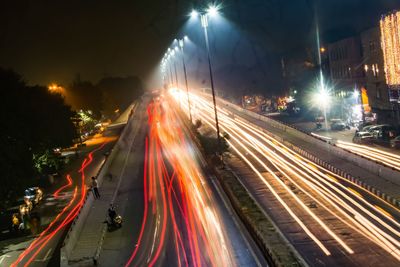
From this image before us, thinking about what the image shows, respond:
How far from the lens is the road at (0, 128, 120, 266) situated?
72.0ft

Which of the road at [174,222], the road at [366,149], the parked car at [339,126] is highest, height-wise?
the parked car at [339,126]

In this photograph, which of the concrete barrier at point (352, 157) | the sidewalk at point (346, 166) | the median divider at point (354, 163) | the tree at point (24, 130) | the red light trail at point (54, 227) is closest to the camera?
the red light trail at point (54, 227)

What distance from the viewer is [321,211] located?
67.4 ft

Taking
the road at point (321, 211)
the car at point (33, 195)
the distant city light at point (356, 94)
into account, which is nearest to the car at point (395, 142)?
the road at point (321, 211)

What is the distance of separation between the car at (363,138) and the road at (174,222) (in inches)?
537

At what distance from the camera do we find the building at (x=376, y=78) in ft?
149

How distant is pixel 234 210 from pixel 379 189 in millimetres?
7143

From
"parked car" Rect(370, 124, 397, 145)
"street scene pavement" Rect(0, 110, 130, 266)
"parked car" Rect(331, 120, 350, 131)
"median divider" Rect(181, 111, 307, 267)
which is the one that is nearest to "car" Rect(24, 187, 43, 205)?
"street scene pavement" Rect(0, 110, 130, 266)

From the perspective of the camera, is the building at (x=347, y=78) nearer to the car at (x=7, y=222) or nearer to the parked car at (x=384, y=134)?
the parked car at (x=384, y=134)

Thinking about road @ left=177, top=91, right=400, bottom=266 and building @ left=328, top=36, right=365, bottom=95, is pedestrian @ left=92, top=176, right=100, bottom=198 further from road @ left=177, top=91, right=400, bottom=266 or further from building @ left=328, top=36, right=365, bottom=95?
building @ left=328, top=36, right=365, bottom=95

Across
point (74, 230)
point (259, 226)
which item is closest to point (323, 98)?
point (259, 226)

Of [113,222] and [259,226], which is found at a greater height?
[259,226]

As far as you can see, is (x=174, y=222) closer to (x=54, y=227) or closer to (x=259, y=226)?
(x=259, y=226)

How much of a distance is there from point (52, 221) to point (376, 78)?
35485 mm
